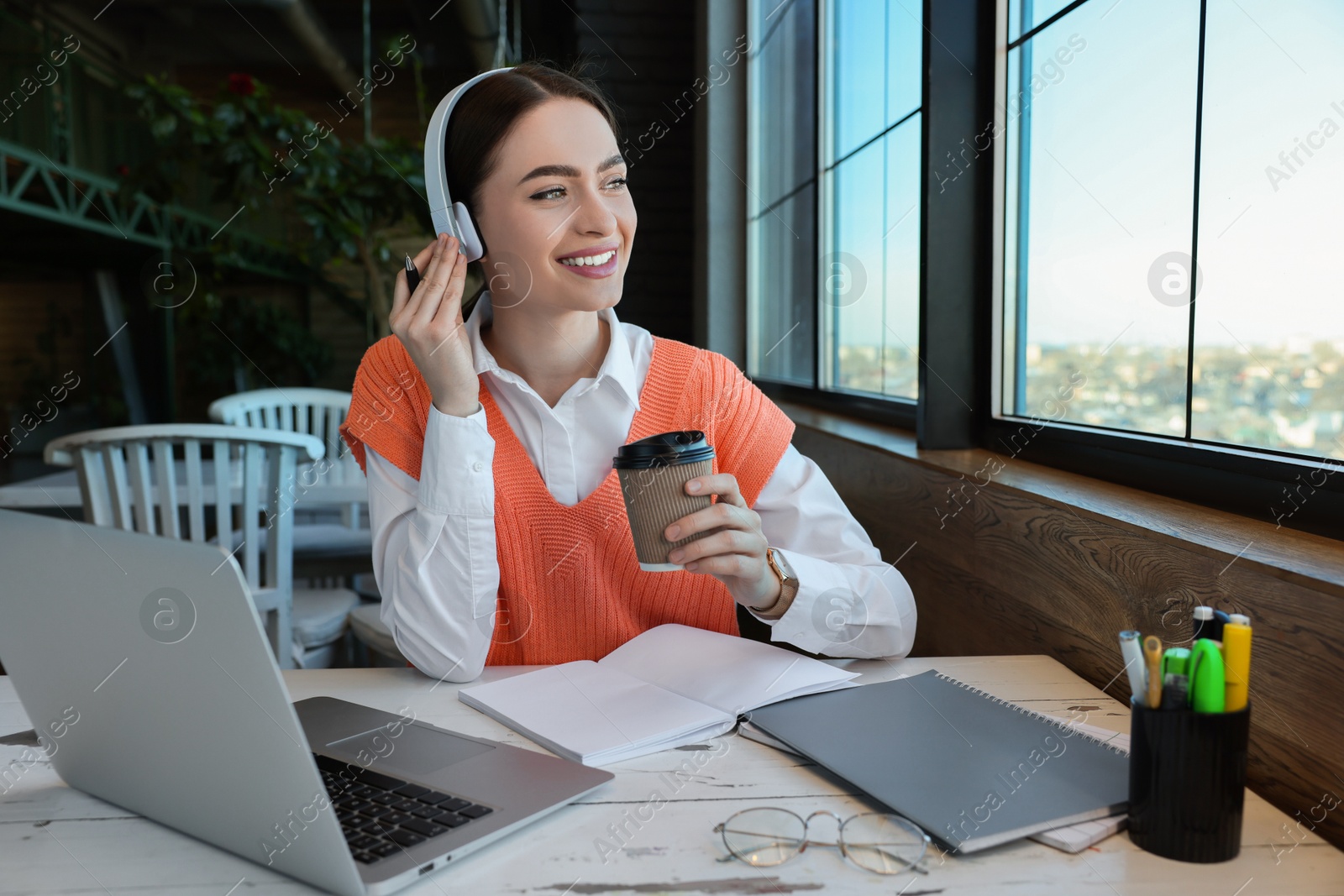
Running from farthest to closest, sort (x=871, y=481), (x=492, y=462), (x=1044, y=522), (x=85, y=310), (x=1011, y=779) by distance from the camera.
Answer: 1. (x=85, y=310)
2. (x=871, y=481)
3. (x=492, y=462)
4. (x=1044, y=522)
5. (x=1011, y=779)

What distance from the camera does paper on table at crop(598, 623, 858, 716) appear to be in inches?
39.9

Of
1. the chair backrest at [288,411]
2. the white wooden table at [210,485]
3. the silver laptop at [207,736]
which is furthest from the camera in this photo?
the chair backrest at [288,411]

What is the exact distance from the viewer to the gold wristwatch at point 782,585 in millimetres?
1235

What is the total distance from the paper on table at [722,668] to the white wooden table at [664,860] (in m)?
0.14

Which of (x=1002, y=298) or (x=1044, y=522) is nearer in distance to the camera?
(x=1044, y=522)

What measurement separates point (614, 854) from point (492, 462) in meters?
0.72

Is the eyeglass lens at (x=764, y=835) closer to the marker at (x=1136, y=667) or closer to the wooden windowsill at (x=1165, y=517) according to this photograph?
the marker at (x=1136, y=667)

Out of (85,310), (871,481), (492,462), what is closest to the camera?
(492,462)

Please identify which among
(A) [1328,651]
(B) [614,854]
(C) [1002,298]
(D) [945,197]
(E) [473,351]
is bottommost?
(B) [614,854]

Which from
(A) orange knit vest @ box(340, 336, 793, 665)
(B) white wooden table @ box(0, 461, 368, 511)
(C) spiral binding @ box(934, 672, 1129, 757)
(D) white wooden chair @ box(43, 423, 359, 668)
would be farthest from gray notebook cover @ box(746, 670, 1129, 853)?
(B) white wooden table @ box(0, 461, 368, 511)

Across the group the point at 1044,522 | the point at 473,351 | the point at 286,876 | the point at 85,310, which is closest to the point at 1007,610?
the point at 1044,522

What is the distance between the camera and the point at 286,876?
675 millimetres

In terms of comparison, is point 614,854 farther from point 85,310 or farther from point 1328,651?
point 85,310

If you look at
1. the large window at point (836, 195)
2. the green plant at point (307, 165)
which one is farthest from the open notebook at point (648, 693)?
the green plant at point (307, 165)
